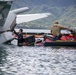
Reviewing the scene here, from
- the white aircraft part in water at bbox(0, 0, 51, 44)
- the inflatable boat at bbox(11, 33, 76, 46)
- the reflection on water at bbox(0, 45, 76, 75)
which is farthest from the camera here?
the white aircraft part in water at bbox(0, 0, 51, 44)

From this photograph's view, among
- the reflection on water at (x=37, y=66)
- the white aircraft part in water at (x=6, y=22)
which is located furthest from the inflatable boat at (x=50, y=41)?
the reflection on water at (x=37, y=66)

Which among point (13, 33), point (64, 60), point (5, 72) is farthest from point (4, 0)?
point (5, 72)

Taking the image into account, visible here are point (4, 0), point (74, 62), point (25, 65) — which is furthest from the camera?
point (4, 0)

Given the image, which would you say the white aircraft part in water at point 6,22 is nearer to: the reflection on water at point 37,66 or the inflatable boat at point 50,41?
the inflatable boat at point 50,41

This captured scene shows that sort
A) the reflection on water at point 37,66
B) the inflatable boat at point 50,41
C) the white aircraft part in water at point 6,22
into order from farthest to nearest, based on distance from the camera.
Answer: the white aircraft part in water at point 6,22
the inflatable boat at point 50,41
the reflection on water at point 37,66

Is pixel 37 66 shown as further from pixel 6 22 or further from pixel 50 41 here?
pixel 6 22

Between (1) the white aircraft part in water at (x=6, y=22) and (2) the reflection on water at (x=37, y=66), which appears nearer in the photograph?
(2) the reflection on water at (x=37, y=66)

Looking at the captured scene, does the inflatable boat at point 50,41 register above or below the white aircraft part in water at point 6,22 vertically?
below

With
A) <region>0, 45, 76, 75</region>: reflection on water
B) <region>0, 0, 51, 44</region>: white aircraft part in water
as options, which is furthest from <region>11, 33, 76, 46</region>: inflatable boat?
<region>0, 45, 76, 75</region>: reflection on water

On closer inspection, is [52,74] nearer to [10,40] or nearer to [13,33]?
[10,40]

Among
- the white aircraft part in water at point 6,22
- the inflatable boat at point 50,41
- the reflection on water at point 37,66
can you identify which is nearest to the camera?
the reflection on water at point 37,66

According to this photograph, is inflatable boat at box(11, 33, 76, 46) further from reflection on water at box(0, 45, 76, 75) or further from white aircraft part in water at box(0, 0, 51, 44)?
reflection on water at box(0, 45, 76, 75)

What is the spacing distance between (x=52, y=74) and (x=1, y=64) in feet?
13.8

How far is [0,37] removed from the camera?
4044 centimetres
